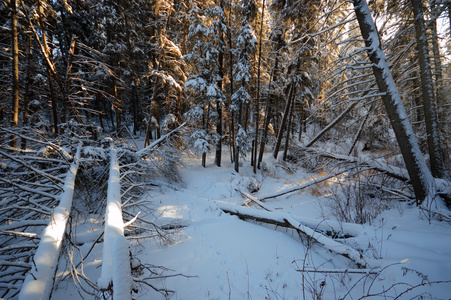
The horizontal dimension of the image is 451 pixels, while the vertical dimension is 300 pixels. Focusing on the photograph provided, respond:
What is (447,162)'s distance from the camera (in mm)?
6672

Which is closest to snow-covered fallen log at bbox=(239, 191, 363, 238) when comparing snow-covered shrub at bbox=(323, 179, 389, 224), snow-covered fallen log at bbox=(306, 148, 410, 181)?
snow-covered shrub at bbox=(323, 179, 389, 224)

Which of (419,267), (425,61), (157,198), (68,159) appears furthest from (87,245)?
(425,61)

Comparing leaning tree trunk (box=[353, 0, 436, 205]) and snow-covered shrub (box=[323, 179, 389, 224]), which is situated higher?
leaning tree trunk (box=[353, 0, 436, 205])

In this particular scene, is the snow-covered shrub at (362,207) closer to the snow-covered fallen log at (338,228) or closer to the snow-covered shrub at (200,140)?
the snow-covered fallen log at (338,228)

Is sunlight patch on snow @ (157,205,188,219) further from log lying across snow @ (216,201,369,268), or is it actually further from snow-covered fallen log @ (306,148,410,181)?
snow-covered fallen log @ (306,148,410,181)

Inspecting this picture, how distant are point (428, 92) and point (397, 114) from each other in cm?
120

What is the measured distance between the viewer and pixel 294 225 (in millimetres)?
3684

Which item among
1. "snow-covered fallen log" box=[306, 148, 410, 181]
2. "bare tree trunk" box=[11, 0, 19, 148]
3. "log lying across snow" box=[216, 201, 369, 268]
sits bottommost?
"log lying across snow" box=[216, 201, 369, 268]

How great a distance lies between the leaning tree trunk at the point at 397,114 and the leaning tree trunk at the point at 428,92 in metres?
0.88

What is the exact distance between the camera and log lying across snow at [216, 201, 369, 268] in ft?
8.58

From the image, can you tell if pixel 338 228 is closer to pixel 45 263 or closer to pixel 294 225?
pixel 294 225

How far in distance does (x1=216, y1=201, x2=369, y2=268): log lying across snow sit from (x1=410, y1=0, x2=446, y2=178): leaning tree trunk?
3521 mm

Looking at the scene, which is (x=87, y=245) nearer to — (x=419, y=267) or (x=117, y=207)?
(x=117, y=207)

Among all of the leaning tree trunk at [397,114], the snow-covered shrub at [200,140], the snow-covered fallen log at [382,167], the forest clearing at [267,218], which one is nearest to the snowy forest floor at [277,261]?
the forest clearing at [267,218]
